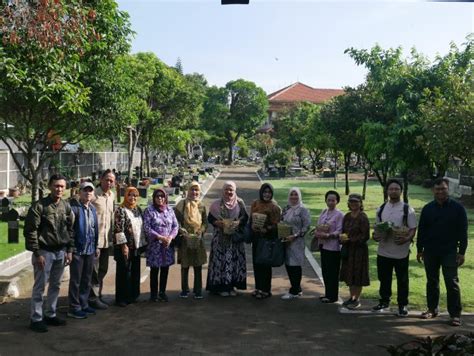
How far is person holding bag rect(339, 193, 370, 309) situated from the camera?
6957mm

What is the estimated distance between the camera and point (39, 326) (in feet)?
19.6

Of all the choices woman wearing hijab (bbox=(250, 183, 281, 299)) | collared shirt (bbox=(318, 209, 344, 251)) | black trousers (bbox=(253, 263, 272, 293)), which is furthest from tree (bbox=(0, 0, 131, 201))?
collared shirt (bbox=(318, 209, 344, 251))

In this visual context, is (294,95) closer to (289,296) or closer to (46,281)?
(289,296)

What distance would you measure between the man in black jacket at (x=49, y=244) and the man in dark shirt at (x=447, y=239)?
170 inches

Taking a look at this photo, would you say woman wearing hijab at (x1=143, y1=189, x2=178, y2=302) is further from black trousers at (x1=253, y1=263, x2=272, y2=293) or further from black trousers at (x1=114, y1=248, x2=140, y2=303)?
black trousers at (x1=253, y1=263, x2=272, y2=293)

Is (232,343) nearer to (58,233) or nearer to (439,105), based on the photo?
(58,233)

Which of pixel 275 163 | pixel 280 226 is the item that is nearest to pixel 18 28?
pixel 280 226

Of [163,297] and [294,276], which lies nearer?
[163,297]

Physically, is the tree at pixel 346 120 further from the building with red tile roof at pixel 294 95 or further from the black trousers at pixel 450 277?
the building with red tile roof at pixel 294 95

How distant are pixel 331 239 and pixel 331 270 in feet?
1.42

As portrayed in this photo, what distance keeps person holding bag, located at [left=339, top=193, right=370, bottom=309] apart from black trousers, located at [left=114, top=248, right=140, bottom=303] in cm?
275

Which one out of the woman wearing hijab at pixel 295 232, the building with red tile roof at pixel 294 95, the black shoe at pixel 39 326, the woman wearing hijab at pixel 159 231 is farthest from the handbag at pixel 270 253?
the building with red tile roof at pixel 294 95

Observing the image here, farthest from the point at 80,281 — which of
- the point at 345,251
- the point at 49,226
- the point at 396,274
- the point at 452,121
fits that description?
the point at 452,121

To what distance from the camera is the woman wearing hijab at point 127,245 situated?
272 inches
